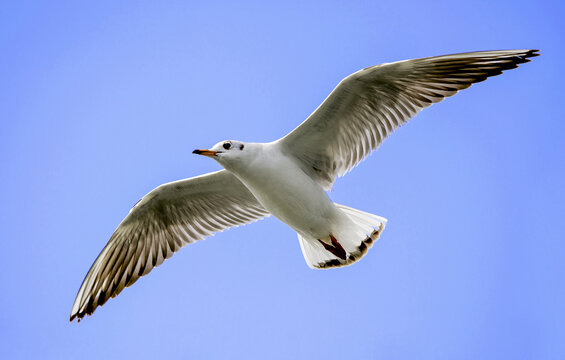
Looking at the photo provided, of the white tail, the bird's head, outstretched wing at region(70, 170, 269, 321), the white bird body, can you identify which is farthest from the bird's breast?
outstretched wing at region(70, 170, 269, 321)

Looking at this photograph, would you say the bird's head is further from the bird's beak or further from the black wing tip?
the black wing tip

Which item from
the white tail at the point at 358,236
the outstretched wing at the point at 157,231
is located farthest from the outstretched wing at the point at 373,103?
the outstretched wing at the point at 157,231

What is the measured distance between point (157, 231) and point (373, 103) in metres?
2.94

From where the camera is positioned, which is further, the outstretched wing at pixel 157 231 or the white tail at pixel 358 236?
the outstretched wing at pixel 157 231

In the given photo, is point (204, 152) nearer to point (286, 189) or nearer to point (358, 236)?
point (286, 189)

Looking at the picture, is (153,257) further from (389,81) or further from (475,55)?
(475,55)

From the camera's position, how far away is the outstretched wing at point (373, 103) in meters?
7.33

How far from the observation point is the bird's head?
7262 millimetres

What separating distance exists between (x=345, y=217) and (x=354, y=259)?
521mm

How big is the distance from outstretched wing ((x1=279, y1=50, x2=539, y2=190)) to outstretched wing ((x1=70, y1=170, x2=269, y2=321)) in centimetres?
106

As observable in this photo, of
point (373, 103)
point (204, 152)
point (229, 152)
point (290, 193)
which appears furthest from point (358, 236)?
point (204, 152)

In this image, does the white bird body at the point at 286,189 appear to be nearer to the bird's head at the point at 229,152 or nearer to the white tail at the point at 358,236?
the bird's head at the point at 229,152

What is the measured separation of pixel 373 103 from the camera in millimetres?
7605

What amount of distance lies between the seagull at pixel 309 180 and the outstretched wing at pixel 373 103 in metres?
0.01
